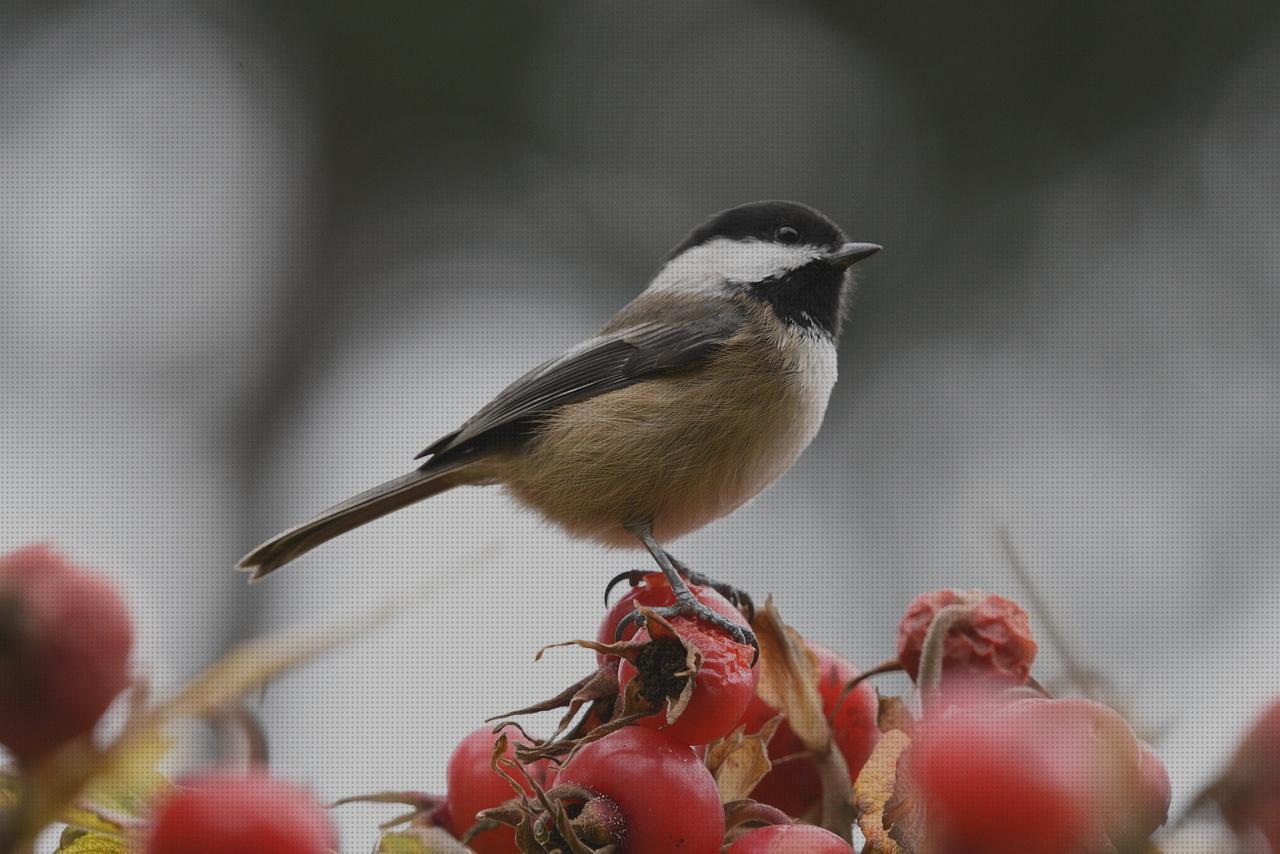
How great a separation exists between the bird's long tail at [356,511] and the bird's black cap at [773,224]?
86 cm

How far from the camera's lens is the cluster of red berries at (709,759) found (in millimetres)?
571

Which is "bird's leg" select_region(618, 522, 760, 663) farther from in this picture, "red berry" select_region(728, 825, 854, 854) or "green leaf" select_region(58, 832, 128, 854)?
"green leaf" select_region(58, 832, 128, 854)

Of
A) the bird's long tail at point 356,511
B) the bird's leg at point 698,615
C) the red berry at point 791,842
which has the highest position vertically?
the bird's leg at point 698,615

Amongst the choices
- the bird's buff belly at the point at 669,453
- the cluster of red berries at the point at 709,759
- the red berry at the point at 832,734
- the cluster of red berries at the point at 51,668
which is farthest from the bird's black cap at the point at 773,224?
the cluster of red berries at the point at 51,668

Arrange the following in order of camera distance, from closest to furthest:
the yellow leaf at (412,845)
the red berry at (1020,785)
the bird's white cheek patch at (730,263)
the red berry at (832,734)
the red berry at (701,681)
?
the red berry at (1020,785), the yellow leaf at (412,845), the red berry at (701,681), the red berry at (832,734), the bird's white cheek patch at (730,263)

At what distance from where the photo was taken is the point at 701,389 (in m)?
2.44

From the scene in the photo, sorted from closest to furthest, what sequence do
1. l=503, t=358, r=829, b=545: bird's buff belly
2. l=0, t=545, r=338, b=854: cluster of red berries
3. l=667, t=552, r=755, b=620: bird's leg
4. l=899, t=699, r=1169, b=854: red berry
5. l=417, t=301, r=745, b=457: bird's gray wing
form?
1. l=0, t=545, r=338, b=854: cluster of red berries
2. l=899, t=699, r=1169, b=854: red berry
3. l=667, t=552, r=755, b=620: bird's leg
4. l=503, t=358, r=829, b=545: bird's buff belly
5. l=417, t=301, r=745, b=457: bird's gray wing

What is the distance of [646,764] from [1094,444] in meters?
4.77

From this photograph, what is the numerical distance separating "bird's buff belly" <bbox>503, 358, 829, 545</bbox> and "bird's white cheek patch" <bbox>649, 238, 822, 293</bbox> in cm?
37

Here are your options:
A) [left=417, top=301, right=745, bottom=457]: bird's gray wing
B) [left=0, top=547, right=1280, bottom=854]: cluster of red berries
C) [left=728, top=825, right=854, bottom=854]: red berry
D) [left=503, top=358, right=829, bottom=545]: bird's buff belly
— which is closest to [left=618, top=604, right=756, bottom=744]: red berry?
[left=0, top=547, right=1280, bottom=854]: cluster of red berries

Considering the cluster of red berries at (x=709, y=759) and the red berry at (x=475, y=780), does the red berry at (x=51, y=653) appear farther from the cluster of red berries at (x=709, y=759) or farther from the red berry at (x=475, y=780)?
the red berry at (x=475, y=780)

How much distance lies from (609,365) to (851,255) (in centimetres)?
55

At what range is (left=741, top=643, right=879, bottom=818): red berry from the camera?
1142 millimetres

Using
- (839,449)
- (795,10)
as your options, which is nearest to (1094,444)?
(839,449)
